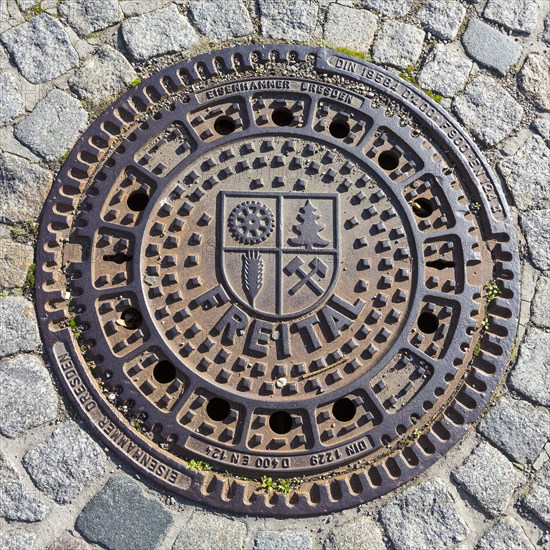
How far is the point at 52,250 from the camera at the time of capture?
3.27 metres

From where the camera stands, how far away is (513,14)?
145 inches

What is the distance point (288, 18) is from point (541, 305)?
7.46 feet

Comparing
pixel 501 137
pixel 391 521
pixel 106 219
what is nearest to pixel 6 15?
pixel 106 219

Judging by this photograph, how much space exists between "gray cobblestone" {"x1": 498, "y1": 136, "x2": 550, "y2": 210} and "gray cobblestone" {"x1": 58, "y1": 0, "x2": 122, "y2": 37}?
2.49 m

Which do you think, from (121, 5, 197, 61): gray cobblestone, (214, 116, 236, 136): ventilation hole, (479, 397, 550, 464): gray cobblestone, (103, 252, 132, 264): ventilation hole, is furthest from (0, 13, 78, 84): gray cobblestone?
(479, 397, 550, 464): gray cobblestone

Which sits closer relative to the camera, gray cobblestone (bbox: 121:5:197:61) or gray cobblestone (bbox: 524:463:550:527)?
gray cobblestone (bbox: 524:463:550:527)

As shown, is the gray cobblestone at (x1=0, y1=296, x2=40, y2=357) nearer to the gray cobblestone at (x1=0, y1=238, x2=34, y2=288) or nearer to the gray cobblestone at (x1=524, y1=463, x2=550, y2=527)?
the gray cobblestone at (x1=0, y1=238, x2=34, y2=288)

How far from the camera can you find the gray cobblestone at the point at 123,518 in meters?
2.98

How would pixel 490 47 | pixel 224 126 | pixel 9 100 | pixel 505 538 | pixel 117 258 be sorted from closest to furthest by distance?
pixel 505 538
pixel 117 258
pixel 9 100
pixel 224 126
pixel 490 47

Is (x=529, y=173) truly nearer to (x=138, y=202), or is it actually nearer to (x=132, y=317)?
(x=138, y=202)

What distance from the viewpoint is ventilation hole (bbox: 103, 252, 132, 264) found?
3270 mm

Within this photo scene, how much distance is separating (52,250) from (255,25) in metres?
1.81

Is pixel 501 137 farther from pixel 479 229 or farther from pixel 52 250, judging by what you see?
pixel 52 250

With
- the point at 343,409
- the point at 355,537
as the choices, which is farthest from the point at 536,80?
the point at 355,537
